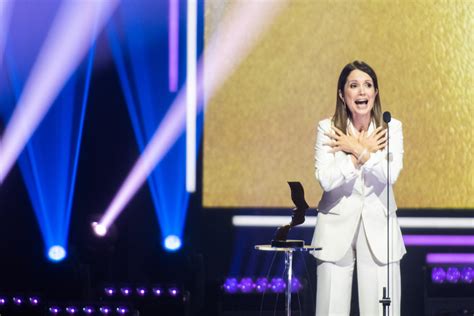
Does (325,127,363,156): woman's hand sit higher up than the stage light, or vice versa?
(325,127,363,156): woman's hand

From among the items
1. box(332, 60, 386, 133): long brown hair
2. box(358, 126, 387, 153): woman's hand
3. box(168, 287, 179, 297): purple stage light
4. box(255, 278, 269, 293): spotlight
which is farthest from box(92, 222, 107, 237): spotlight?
box(358, 126, 387, 153): woman's hand

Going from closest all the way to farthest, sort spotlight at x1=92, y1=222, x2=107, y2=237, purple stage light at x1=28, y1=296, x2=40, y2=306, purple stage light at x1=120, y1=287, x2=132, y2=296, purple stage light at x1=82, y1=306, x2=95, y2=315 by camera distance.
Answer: purple stage light at x1=82, y1=306, x2=95, y2=315, purple stage light at x1=28, y1=296, x2=40, y2=306, purple stage light at x1=120, y1=287, x2=132, y2=296, spotlight at x1=92, y1=222, x2=107, y2=237

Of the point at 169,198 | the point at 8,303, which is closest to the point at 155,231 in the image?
the point at 169,198

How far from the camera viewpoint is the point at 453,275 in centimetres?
A: 733

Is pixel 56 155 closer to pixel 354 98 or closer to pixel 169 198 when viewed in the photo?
pixel 169 198

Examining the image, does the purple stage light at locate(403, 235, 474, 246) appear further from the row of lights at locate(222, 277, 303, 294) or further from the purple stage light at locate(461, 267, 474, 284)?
the row of lights at locate(222, 277, 303, 294)

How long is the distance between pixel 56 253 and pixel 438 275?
292 centimetres

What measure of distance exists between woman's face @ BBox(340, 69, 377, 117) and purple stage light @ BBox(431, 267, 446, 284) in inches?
103

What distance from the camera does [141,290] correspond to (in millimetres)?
6695

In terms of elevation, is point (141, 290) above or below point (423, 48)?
below

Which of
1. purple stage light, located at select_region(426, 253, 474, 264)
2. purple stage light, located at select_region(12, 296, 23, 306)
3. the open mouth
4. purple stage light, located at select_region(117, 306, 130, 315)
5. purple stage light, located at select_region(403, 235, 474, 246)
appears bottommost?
purple stage light, located at select_region(117, 306, 130, 315)

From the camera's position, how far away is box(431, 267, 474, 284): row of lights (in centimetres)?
730

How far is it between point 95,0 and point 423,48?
102 inches

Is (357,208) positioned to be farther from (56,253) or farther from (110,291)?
(56,253)
